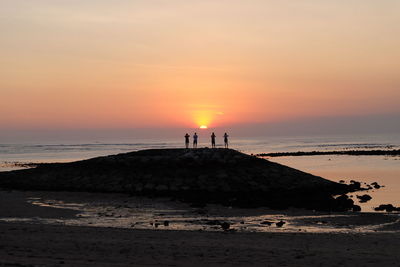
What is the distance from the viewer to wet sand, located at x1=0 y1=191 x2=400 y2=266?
11.5 m

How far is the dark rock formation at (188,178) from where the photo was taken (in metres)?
28.3

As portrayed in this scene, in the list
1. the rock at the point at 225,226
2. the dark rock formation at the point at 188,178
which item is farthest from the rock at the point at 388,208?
the rock at the point at 225,226

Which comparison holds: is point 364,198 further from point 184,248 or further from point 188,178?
point 184,248

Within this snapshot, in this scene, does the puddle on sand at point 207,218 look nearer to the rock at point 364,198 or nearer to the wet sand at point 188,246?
the wet sand at point 188,246

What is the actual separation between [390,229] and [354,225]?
4.39 ft

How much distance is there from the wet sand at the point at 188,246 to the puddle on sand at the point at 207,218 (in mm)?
352

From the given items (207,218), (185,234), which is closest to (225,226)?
(185,234)

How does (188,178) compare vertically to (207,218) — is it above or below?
above

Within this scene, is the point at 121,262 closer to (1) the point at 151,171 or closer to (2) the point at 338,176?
(1) the point at 151,171

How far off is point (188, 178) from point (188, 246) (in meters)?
16.9

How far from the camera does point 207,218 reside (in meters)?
19.8

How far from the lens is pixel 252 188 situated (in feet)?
96.5

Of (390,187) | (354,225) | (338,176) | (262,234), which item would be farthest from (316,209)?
(338,176)

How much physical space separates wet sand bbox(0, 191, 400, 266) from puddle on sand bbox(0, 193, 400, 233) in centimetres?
35
